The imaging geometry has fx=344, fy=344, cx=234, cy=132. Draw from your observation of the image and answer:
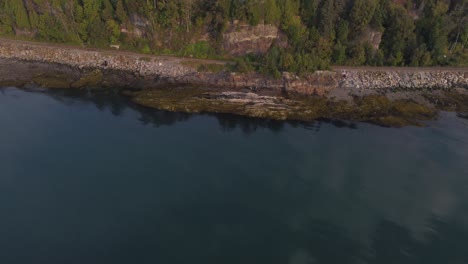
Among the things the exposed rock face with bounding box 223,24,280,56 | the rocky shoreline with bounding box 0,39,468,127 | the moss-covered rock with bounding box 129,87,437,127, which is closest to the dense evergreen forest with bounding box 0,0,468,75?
the exposed rock face with bounding box 223,24,280,56

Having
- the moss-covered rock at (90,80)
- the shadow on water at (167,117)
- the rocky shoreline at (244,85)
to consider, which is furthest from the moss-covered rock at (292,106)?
the moss-covered rock at (90,80)

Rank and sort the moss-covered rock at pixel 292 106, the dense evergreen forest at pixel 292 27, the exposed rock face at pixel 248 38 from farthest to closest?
the exposed rock face at pixel 248 38, the dense evergreen forest at pixel 292 27, the moss-covered rock at pixel 292 106

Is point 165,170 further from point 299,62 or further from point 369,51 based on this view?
point 369,51

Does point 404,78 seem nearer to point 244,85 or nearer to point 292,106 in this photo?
point 292,106

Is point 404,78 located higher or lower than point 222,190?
higher

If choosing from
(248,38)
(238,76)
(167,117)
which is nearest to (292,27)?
(248,38)

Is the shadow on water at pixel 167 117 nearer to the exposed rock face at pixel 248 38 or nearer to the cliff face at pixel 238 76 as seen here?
the cliff face at pixel 238 76

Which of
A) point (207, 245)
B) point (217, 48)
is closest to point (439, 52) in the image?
point (217, 48)
